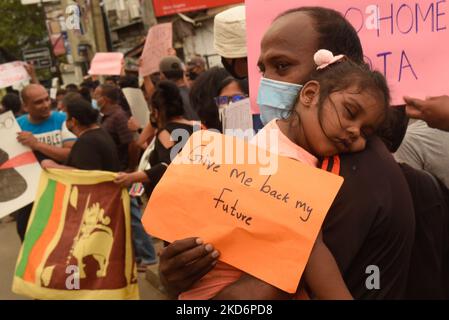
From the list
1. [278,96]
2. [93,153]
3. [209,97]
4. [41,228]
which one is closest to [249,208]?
[278,96]

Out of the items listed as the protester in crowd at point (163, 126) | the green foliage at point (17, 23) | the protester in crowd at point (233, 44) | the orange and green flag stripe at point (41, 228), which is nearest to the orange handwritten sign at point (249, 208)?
the protester in crowd at point (233, 44)

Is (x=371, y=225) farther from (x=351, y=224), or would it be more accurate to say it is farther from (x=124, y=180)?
(x=124, y=180)

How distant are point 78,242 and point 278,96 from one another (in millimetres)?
2749

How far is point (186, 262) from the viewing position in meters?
1.14

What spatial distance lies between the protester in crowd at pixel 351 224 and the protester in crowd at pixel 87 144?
305 centimetres

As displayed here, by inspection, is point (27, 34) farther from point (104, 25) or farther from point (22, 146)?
point (22, 146)

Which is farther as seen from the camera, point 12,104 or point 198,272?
point 12,104

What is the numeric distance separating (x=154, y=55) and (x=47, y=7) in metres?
23.2

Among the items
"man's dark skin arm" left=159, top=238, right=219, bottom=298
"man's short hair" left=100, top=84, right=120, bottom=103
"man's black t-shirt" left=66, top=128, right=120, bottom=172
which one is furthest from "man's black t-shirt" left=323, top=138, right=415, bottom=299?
"man's short hair" left=100, top=84, right=120, bottom=103

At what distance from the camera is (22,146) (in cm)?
423

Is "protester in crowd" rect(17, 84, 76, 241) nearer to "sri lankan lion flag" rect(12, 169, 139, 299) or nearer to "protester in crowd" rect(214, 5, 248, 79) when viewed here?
"sri lankan lion flag" rect(12, 169, 139, 299)

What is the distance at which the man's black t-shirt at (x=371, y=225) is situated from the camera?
3.69 ft

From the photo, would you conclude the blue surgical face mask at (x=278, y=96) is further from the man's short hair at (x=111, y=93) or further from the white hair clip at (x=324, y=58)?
the man's short hair at (x=111, y=93)
